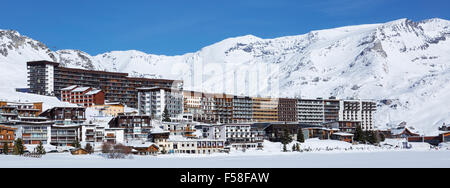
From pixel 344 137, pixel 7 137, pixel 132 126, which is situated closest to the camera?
pixel 7 137

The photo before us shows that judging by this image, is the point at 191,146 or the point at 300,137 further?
the point at 300,137

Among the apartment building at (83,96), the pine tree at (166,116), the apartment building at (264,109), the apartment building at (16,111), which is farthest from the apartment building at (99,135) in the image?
the apartment building at (264,109)

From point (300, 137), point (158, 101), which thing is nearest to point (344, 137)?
point (300, 137)

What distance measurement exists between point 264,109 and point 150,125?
67.1 metres

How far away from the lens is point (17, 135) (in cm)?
10712

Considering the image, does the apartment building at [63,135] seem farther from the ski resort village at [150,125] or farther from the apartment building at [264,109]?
the apartment building at [264,109]

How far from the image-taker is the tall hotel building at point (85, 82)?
576 feet

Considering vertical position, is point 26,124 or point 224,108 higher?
point 224,108

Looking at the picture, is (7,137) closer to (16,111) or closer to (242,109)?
(16,111)

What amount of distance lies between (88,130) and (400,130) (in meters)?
111

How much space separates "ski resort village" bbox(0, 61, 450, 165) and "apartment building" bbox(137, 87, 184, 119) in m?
0.28

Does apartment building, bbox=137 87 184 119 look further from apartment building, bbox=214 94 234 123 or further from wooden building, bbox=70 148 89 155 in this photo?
wooden building, bbox=70 148 89 155

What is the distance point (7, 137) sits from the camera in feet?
331
